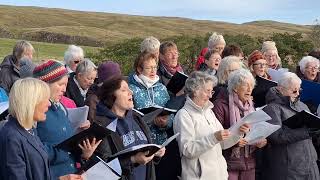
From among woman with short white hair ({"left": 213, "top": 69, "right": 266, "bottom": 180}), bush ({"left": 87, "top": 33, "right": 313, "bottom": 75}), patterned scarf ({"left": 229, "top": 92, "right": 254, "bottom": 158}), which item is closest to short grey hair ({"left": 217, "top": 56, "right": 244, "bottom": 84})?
woman with short white hair ({"left": 213, "top": 69, "right": 266, "bottom": 180})

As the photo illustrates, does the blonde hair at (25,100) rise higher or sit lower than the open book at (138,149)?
higher

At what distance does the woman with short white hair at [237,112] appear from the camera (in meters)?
6.13

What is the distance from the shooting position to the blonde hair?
3.98 m

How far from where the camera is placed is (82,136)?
4.53 meters

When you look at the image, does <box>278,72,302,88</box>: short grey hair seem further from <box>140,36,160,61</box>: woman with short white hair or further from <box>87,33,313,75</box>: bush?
<box>87,33,313,75</box>: bush

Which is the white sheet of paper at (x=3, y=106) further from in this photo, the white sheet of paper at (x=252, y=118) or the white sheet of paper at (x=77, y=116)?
the white sheet of paper at (x=252, y=118)

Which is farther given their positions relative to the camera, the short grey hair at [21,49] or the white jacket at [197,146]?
the short grey hair at [21,49]

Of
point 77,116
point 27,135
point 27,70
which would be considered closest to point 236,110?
point 77,116

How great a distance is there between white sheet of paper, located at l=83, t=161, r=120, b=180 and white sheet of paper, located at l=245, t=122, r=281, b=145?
1.94m

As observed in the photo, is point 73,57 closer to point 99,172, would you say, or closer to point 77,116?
point 77,116

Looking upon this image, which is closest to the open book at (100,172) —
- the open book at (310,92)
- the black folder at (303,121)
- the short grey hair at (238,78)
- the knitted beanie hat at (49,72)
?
the knitted beanie hat at (49,72)

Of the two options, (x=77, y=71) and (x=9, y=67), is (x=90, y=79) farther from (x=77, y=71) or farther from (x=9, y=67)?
(x=9, y=67)

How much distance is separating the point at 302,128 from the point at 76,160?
273 centimetres

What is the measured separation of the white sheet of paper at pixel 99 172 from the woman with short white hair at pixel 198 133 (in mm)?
1423
